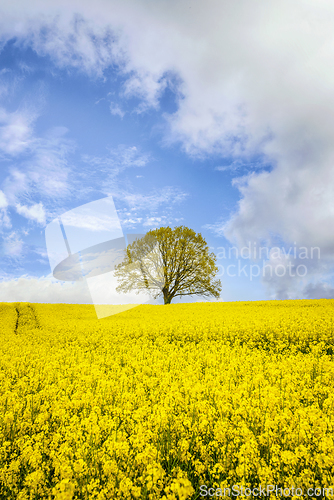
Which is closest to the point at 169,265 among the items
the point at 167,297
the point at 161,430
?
the point at 167,297

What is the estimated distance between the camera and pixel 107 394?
4715mm

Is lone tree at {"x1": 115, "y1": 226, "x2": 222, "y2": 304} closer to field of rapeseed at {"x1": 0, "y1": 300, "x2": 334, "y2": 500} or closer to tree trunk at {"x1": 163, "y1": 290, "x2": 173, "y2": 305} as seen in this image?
tree trunk at {"x1": 163, "y1": 290, "x2": 173, "y2": 305}

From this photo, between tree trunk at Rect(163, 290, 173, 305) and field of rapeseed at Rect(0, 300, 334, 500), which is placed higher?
tree trunk at Rect(163, 290, 173, 305)

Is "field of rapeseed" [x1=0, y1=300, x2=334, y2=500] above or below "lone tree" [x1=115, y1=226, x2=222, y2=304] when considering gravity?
below

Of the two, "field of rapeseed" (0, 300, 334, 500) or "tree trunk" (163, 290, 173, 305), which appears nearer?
"field of rapeseed" (0, 300, 334, 500)

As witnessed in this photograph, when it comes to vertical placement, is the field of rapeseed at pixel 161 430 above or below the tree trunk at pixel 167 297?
below

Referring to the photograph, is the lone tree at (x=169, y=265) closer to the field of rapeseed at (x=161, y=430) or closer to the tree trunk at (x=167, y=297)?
the tree trunk at (x=167, y=297)

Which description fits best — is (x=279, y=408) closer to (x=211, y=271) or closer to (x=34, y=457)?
(x=34, y=457)

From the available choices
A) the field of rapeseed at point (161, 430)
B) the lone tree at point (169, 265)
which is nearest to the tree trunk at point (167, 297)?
the lone tree at point (169, 265)

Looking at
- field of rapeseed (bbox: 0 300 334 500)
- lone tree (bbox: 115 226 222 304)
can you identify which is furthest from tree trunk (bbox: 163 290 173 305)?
field of rapeseed (bbox: 0 300 334 500)

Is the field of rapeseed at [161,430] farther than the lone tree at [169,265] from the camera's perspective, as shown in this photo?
No

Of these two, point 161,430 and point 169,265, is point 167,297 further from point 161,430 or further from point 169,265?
point 161,430

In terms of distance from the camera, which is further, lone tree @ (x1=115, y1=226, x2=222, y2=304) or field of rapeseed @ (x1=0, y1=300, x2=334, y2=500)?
lone tree @ (x1=115, y1=226, x2=222, y2=304)

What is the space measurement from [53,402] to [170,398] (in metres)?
2.02
